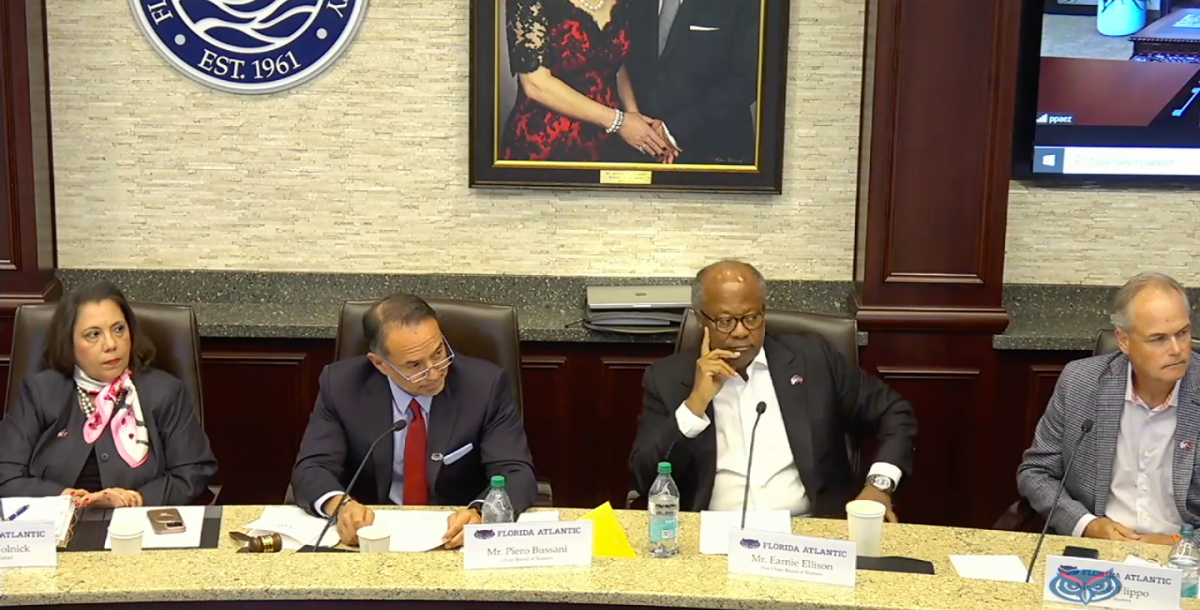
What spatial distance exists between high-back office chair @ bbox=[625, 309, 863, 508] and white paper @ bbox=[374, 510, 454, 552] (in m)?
0.68

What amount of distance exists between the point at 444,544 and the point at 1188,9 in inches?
114

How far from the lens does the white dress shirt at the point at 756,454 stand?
9.99 feet

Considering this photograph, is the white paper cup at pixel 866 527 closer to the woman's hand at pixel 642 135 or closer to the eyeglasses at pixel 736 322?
the eyeglasses at pixel 736 322

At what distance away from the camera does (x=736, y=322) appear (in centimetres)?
304

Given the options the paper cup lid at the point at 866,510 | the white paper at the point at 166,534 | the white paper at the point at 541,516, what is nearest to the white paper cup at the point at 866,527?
the paper cup lid at the point at 866,510

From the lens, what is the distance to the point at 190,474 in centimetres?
311

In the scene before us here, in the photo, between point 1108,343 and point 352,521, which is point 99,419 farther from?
point 1108,343

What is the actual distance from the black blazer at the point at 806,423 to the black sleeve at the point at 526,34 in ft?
4.39

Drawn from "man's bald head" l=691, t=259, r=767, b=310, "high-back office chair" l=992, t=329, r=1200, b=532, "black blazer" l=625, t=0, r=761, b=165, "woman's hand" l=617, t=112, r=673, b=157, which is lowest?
"high-back office chair" l=992, t=329, r=1200, b=532

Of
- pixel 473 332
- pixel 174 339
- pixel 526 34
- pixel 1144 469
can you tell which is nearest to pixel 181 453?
pixel 174 339

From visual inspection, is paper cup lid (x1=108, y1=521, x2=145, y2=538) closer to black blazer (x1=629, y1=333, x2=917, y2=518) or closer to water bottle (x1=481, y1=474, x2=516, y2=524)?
water bottle (x1=481, y1=474, x2=516, y2=524)

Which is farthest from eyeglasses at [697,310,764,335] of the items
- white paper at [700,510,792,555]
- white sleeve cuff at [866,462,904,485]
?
white paper at [700,510,792,555]

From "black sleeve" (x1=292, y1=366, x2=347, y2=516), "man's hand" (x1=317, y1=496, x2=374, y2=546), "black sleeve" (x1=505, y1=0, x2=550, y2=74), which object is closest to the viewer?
"man's hand" (x1=317, y1=496, x2=374, y2=546)

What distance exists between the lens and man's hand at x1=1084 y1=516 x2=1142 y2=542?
279 centimetres
